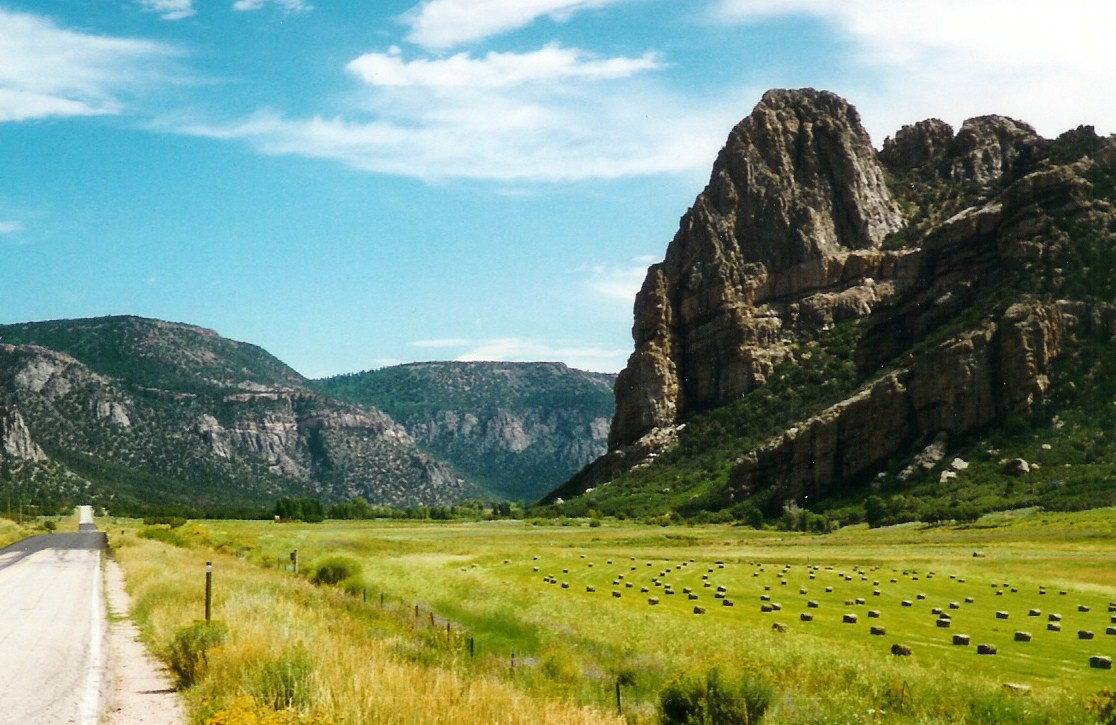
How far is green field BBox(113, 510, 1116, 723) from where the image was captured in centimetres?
1972

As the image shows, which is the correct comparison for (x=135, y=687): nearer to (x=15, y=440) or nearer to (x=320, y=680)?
(x=320, y=680)

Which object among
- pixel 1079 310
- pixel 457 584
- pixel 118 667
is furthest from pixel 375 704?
pixel 1079 310

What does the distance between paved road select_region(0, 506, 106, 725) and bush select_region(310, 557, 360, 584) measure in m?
9.91

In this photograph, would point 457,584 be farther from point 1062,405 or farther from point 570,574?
point 1062,405

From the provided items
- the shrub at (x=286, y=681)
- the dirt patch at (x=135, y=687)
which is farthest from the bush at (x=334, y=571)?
the shrub at (x=286, y=681)

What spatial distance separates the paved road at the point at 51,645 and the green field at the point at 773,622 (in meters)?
4.20

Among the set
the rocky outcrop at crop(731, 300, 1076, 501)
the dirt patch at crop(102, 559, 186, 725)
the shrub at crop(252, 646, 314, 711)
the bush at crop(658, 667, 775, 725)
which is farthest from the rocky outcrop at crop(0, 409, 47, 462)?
the bush at crop(658, 667, 775, 725)

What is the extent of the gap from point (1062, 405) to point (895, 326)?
42.1m

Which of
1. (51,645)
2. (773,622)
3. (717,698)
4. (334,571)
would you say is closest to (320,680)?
(717,698)

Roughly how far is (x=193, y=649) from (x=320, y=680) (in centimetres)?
588

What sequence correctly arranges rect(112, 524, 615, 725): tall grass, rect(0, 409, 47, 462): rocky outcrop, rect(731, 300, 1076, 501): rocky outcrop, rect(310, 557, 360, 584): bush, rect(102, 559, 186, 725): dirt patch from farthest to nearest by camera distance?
rect(0, 409, 47, 462): rocky outcrop < rect(731, 300, 1076, 501): rocky outcrop < rect(310, 557, 360, 584): bush < rect(102, 559, 186, 725): dirt patch < rect(112, 524, 615, 725): tall grass

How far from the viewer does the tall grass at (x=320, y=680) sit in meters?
13.1

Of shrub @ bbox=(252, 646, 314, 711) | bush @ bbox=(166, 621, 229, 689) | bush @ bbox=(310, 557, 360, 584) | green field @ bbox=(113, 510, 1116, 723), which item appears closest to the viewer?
shrub @ bbox=(252, 646, 314, 711)

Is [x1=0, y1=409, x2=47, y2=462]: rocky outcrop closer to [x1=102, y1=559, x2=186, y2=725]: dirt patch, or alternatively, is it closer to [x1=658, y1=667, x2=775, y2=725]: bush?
[x1=102, y1=559, x2=186, y2=725]: dirt patch
